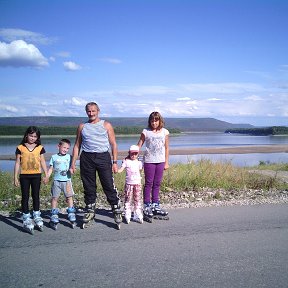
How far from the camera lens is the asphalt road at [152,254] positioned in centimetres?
374

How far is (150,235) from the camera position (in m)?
5.13

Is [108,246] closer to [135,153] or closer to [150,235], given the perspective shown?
[150,235]

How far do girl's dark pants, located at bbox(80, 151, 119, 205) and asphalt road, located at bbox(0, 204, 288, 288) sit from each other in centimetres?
41

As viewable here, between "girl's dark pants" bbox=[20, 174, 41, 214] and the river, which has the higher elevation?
"girl's dark pants" bbox=[20, 174, 41, 214]

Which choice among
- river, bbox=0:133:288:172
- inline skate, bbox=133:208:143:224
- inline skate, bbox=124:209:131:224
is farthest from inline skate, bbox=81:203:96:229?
river, bbox=0:133:288:172

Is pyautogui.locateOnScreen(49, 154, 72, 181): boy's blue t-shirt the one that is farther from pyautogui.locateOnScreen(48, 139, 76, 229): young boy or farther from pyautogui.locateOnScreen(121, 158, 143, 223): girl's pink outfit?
pyautogui.locateOnScreen(121, 158, 143, 223): girl's pink outfit

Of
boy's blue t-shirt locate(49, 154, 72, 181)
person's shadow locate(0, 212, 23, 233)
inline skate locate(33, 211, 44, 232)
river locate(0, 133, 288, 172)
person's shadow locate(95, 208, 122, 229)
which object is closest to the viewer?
inline skate locate(33, 211, 44, 232)

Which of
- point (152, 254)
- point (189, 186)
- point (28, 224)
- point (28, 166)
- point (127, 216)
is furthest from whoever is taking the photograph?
point (189, 186)

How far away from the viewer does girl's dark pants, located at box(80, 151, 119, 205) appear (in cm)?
584

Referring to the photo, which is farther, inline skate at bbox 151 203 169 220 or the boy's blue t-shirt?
inline skate at bbox 151 203 169 220

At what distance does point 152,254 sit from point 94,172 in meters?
2.01

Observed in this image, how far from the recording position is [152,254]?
4.41m

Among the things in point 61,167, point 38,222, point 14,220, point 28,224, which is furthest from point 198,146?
point 28,224

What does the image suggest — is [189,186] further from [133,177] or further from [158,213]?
[133,177]
